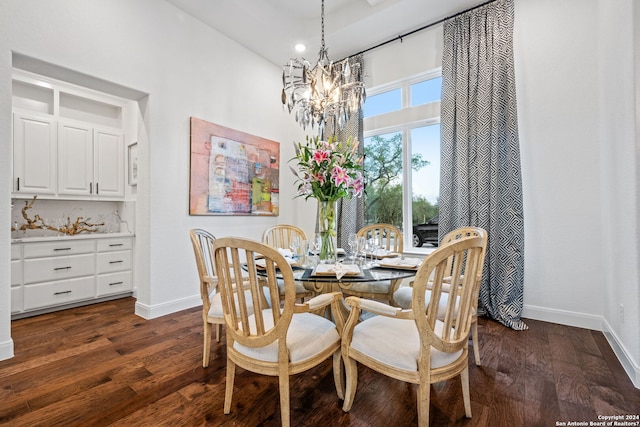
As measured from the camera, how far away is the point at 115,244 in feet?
12.2

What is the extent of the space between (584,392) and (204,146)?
3860 mm

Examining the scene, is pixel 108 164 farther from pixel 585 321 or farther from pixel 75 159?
pixel 585 321

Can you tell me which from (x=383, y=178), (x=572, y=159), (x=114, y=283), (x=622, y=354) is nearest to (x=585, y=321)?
(x=622, y=354)

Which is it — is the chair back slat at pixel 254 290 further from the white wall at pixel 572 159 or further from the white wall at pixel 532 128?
the white wall at pixel 572 159

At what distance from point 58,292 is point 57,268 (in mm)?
267

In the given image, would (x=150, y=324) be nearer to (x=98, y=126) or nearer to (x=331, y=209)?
(x=331, y=209)

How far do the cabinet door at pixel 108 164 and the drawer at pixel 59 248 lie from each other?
2.48 feet

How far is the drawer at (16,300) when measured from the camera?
115 inches

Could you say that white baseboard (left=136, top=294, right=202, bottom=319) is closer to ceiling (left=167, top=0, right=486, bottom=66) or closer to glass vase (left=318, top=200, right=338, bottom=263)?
glass vase (left=318, top=200, right=338, bottom=263)

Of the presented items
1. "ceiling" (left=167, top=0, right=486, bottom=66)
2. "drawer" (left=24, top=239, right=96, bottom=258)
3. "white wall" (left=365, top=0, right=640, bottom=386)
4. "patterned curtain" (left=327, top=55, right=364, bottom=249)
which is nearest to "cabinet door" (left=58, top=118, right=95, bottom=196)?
"drawer" (left=24, top=239, right=96, bottom=258)

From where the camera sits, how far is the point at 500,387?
1791 mm

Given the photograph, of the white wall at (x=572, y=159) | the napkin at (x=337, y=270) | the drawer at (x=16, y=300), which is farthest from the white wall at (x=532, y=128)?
the napkin at (x=337, y=270)

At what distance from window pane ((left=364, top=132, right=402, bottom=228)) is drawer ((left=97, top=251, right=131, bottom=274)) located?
3266 millimetres

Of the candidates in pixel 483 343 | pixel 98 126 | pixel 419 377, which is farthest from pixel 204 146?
pixel 483 343
